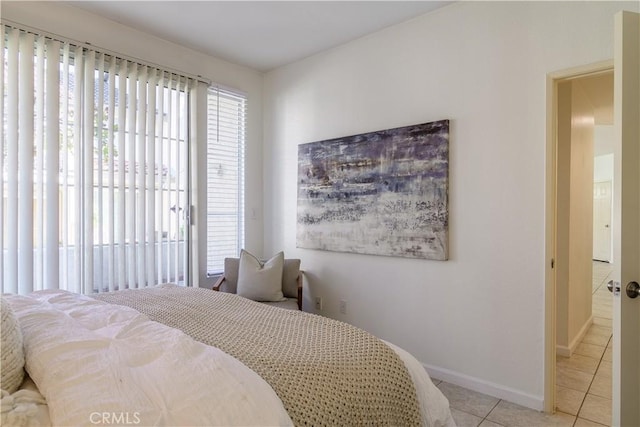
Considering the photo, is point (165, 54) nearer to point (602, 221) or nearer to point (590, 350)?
point (590, 350)

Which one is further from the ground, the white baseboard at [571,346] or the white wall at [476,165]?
the white wall at [476,165]

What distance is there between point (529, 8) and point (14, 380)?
3.14 metres

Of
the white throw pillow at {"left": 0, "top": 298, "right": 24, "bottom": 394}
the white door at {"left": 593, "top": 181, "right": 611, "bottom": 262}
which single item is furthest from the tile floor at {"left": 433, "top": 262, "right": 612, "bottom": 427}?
the white door at {"left": 593, "top": 181, "right": 611, "bottom": 262}

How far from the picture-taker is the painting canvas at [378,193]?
274cm

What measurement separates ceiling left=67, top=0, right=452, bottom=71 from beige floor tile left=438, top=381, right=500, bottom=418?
2814 millimetres

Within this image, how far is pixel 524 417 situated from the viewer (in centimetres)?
227

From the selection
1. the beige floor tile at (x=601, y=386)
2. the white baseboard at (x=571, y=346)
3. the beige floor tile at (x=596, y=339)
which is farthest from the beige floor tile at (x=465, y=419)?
the beige floor tile at (x=596, y=339)

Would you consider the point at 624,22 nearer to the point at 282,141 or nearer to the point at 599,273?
the point at 282,141

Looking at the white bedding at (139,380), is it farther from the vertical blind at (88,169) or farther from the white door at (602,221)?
the white door at (602,221)

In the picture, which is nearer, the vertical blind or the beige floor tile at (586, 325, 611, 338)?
the vertical blind

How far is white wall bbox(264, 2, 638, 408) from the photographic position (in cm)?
233

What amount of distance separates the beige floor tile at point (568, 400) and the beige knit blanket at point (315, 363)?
67.2 inches

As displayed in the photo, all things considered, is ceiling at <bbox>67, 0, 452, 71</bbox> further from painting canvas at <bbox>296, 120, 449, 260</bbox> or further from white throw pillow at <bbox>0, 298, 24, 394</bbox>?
white throw pillow at <bbox>0, 298, 24, 394</bbox>

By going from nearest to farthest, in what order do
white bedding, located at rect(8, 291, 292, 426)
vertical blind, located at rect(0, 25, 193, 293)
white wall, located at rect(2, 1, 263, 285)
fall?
white bedding, located at rect(8, 291, 292, 426)
vertical blind, located at rect(0, 25, 193, 293)
white wall, located at rect(2, 1, 263, 285)
